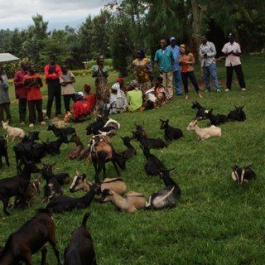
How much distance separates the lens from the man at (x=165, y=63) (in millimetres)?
16844

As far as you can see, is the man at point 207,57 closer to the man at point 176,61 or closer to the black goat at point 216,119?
the man at point 176,61

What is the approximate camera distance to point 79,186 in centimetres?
830

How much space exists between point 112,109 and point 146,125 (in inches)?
123

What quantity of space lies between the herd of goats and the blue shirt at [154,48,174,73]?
4090mm

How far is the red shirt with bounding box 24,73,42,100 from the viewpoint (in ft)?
50.9

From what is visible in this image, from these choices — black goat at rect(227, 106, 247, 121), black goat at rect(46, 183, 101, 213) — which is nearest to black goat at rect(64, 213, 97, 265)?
black goat at rect(46, 183, 101, 213)

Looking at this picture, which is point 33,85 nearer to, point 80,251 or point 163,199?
point 163,199

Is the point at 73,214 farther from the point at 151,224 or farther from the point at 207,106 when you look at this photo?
the point at 207,106

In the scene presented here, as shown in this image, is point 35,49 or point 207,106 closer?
point 207,106

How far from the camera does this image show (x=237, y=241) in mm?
5863

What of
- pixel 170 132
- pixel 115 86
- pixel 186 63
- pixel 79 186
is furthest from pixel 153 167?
pixel 186 63

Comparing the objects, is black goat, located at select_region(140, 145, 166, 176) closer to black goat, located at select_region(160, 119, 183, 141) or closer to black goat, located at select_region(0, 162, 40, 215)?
black goat, located at select_region(0, 162, 40, 215)

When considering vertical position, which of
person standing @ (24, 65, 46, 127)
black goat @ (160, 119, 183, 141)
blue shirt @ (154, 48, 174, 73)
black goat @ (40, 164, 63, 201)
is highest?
blue shirt @ (154, 48, 174, 73)

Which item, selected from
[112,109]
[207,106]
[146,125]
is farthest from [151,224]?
[112,109]
